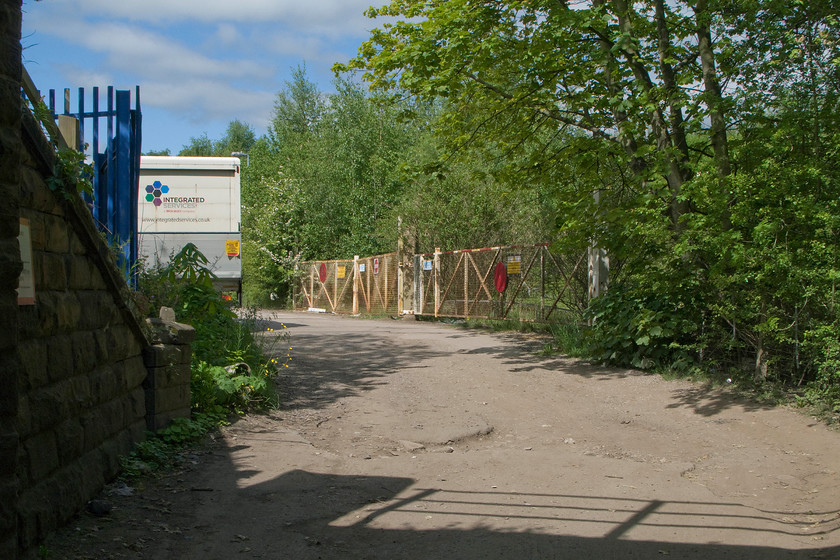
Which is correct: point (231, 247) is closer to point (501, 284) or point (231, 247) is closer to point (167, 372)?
point (501, 284)

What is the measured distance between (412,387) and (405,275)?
1467cm

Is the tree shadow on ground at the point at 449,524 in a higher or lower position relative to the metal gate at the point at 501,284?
lower

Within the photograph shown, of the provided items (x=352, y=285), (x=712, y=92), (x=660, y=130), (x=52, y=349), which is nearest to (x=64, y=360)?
(x=52, y=349)

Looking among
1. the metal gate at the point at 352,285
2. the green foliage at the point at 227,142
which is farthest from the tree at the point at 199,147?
the metal gate at the point at 352,285

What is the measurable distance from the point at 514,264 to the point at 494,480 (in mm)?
11887

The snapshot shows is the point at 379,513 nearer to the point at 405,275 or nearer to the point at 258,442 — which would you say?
the point at 258,442

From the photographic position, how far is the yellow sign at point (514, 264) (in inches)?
685

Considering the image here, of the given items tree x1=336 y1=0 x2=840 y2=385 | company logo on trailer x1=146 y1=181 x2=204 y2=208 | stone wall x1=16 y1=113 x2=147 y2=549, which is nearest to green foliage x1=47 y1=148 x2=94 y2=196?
stone wall x1=16 y1=113 x2=147 y2=549

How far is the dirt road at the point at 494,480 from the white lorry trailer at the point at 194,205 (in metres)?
5.77

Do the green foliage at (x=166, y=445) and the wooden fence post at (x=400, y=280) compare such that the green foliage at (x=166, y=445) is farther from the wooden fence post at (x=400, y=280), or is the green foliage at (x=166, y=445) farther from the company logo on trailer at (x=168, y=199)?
the wooden fence post at (x=400, y=280)

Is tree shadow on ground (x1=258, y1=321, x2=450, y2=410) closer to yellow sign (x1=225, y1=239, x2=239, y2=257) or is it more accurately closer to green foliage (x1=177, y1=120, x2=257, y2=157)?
yellow sign (x1=225, y1=239, x2=239, y2=257)

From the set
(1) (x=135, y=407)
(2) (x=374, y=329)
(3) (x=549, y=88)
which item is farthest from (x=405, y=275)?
(1) (x=135, y=407)

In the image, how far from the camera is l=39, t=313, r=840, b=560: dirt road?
4.51 m

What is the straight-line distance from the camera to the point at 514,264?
17.6 m
